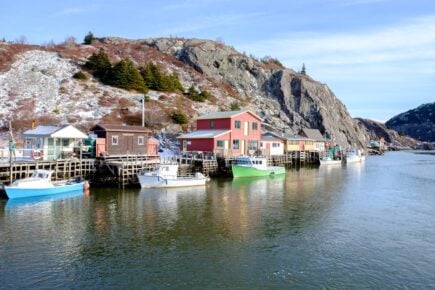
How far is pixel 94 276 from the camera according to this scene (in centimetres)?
1789

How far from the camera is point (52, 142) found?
4525 centimetres

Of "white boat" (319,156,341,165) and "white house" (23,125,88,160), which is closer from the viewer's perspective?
"white house" (23,125,88,160)

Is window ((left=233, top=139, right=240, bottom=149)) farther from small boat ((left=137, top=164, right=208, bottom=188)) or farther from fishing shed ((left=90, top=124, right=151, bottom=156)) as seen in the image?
small boat ((left=137, top=164, right=208, bottom=188))

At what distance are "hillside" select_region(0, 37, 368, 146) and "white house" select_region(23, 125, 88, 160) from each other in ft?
70.0

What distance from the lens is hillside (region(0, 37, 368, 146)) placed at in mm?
74688

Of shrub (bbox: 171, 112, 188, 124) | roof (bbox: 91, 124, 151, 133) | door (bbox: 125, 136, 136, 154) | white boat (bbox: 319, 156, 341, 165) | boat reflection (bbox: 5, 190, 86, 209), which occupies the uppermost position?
shrub (bbox: 171, 112, 188, 124)

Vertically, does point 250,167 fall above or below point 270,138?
below

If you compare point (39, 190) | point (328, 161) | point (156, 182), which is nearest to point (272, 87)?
point (328, 161)

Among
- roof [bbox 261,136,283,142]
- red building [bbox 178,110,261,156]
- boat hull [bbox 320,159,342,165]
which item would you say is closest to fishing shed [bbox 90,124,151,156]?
red building [bbox 178,110,261,156]

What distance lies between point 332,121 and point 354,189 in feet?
274

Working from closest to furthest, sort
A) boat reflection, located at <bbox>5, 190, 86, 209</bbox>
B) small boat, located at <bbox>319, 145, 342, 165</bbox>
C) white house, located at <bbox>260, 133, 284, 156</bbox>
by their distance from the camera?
boat reflection, located at <bbox>5, 190, 86, 209</bbox>
white house, located at <bbox>260, 133, 284, 156</bbox>
small boat, located at <bbox>319, 145, 342, 165</bbox>

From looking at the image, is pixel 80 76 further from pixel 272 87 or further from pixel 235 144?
pixel 272 87

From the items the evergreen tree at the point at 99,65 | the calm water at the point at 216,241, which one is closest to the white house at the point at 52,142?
the calm water at the point at 216,241

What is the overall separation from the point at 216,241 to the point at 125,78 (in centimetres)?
7151
